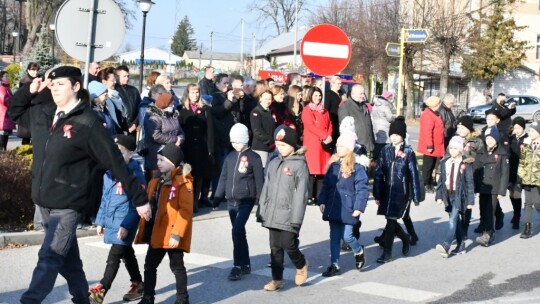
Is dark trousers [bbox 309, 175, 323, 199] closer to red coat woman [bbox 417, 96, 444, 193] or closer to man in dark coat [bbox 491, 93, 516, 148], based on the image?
man in dark coat [bbox 491, 93, 516, 148]

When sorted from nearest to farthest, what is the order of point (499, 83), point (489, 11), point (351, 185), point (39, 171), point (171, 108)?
point (39, 171)
point (351, 185)
point (171, 108)
point (489, 11)
point (499, 83)

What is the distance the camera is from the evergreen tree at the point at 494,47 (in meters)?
50.8

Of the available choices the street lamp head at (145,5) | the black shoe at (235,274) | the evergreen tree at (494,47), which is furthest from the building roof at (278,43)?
the black shoe at (235,274)

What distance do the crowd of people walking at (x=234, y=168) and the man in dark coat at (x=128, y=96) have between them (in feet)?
0.08

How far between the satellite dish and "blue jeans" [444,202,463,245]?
4520mm

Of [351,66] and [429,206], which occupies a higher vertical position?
[351,66]

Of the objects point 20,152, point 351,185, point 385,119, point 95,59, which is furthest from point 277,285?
point 385,119

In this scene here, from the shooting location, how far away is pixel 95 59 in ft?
31.2

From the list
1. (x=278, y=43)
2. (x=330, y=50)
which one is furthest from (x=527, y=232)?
(x=278, y=43)

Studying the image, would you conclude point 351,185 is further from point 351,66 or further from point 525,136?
point 351,66

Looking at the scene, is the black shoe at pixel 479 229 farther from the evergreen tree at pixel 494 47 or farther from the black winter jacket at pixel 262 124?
the evergreen tree at pixel 494 47

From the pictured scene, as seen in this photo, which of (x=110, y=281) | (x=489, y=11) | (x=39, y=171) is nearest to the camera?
(x=39, y=171)

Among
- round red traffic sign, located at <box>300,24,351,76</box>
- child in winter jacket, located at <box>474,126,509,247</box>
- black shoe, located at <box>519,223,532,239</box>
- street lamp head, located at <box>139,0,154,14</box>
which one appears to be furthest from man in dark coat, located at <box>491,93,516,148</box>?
street lamp head, located at <box>139,0,154,14</box>

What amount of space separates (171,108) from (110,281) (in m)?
4.22
